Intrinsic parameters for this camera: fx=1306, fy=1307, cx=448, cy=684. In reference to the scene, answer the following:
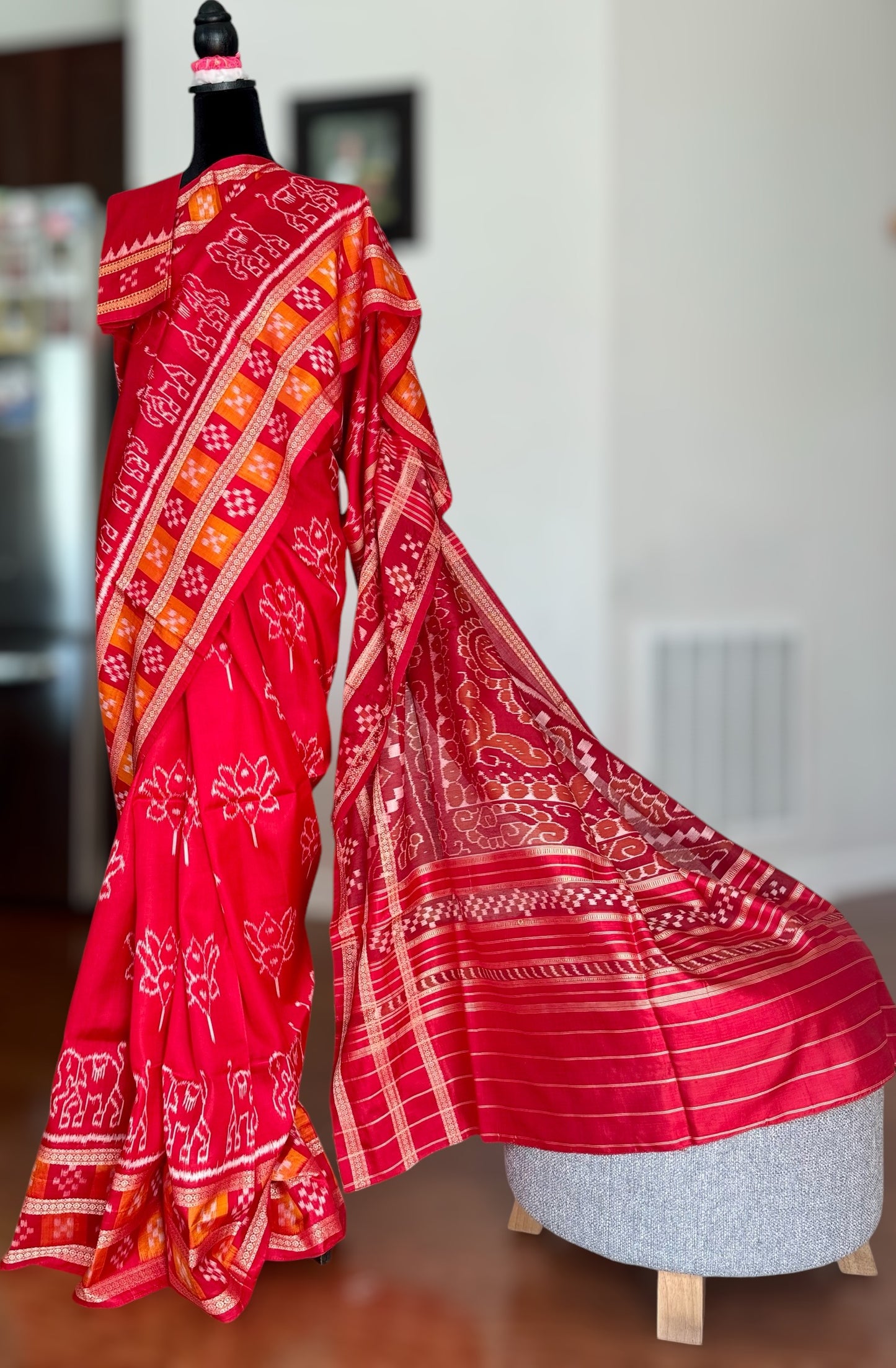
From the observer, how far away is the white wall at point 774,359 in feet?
11.0

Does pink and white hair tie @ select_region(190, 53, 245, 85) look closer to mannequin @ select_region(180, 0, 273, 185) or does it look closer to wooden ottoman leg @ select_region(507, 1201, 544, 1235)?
mannequin @ select_region(180, 0, 273, 185)

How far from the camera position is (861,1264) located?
173 cm

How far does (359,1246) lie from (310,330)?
1.24 metres

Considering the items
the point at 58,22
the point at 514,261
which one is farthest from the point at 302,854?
the point at 58,22

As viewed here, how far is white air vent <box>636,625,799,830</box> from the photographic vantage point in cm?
345

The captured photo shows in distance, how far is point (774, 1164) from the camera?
151cm

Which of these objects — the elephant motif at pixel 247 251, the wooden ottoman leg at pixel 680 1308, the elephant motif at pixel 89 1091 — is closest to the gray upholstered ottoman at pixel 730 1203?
the wooden ottoman leg at pixel 680 1308

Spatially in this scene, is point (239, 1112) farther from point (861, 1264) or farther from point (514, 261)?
point (514, 261)

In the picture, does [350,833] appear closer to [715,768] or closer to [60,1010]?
[60,1010]

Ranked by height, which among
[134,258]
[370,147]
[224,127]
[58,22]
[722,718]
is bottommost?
[722,718]

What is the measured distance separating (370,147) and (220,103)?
1.84 meters

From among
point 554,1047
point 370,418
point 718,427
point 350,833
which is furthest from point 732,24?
point 554,1047

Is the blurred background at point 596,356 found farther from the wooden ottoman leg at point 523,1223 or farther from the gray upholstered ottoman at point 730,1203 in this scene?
the gray upholstered ottoman at point 730,1203

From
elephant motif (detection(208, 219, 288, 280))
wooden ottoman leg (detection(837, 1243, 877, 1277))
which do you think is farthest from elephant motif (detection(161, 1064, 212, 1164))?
elephant motif (detection(208, 219, 288, 280))
